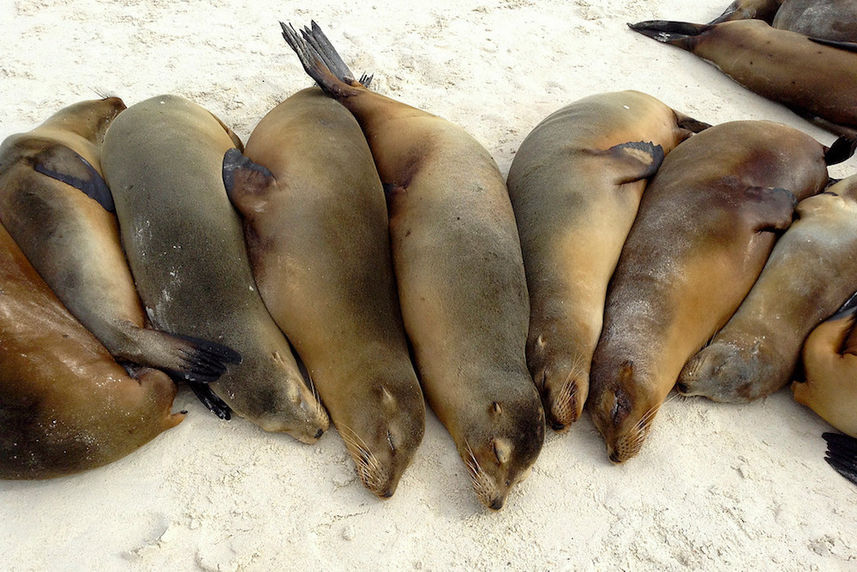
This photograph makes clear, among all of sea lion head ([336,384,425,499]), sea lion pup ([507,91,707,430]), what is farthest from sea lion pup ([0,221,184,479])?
sea lion pup ([507,91,707,430])

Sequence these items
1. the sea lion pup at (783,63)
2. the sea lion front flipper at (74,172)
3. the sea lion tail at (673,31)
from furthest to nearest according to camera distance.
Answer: the sea lion tail at (673,31) < the sea lion pup at (783,63) < the sea lion front flipper at (74,172)

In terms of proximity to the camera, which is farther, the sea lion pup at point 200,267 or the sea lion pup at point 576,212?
the sea lion pup at point 576,212

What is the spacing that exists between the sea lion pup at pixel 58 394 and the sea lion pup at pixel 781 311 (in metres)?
2.49

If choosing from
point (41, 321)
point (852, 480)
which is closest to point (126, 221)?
point (41, 321)

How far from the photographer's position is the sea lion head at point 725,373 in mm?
3375

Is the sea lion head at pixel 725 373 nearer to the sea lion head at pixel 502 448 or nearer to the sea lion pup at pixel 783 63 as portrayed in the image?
the sea lion head at pixel 502 448

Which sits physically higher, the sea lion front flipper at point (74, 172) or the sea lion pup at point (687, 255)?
the sea lion front flipper at point (74, 172)

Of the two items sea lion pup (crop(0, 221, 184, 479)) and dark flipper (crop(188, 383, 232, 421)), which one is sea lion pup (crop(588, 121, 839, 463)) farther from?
sea lion pup (crop(0, 221, 184, 479))

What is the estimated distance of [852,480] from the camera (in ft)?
10.4

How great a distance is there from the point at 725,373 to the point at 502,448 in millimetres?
1228

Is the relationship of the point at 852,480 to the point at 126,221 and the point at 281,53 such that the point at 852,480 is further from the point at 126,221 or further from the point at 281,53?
the point at 281,53

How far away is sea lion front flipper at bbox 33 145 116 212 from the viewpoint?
3580 millimetres

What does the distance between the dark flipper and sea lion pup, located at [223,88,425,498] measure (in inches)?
16.4

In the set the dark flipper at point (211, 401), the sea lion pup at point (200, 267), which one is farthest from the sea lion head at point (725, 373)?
the dark flipper at point (211, 401)
